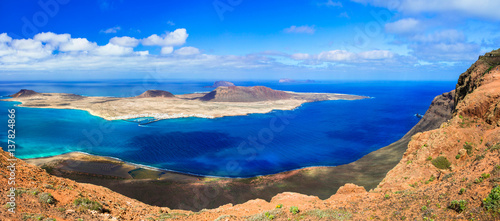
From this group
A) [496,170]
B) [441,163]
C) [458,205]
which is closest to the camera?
[458,205]

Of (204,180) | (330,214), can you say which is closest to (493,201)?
(330,214)

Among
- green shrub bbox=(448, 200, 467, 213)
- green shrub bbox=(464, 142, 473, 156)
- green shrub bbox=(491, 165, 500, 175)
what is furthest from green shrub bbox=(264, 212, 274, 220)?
green shrub bbox=(464, 142, 473, 156)

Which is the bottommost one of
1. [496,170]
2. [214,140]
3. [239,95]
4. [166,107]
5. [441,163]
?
[214,140]

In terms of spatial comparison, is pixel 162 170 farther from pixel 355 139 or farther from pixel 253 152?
pixel 355 139

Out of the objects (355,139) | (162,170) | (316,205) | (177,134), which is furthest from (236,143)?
(316,205)

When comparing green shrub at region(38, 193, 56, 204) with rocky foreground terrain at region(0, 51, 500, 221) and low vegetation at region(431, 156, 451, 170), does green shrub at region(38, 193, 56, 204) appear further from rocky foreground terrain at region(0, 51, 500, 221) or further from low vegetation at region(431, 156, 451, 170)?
low vegetation at region(431, 156, 451, 170)

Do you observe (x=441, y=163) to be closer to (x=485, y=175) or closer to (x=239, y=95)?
(x=485, y=175)
